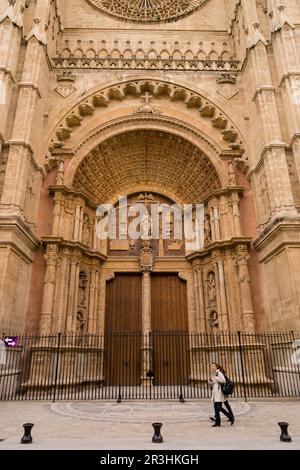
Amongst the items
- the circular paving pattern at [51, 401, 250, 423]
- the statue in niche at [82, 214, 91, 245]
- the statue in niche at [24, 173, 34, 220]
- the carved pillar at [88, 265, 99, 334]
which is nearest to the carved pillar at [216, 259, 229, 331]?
the circular paving pattern at [51, 401, 250, 423]

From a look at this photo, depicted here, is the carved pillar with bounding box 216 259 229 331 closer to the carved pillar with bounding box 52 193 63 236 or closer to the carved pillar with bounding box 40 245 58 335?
the carved pillar with bounding box 40 245 58 335

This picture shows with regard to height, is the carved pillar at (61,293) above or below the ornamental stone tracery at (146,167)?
below

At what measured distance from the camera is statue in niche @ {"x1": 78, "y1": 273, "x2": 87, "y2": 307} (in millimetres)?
12391

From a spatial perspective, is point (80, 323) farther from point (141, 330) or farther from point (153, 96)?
point (153, 96)

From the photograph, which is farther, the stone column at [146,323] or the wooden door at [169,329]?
the wooden door at [169,329]

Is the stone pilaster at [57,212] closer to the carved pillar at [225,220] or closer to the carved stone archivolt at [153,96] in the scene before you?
the carved stone archivolt at [153,96]

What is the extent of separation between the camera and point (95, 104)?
1398 cm

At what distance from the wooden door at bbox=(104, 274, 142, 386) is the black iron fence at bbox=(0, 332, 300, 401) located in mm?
38

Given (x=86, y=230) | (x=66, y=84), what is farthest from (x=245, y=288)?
(x=66, y=84)

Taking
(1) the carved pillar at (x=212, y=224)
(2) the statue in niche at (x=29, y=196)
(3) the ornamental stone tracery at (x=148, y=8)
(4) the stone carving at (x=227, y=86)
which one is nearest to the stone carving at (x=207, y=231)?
(1) the carved pillar at (x=212, y=224)

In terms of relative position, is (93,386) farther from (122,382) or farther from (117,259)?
(117,259)

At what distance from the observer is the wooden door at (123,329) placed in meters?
12.3

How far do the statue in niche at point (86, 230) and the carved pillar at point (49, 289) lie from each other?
1.71 meters

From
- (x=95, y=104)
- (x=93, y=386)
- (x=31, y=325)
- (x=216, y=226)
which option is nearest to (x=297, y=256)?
(x=216, y=226)
